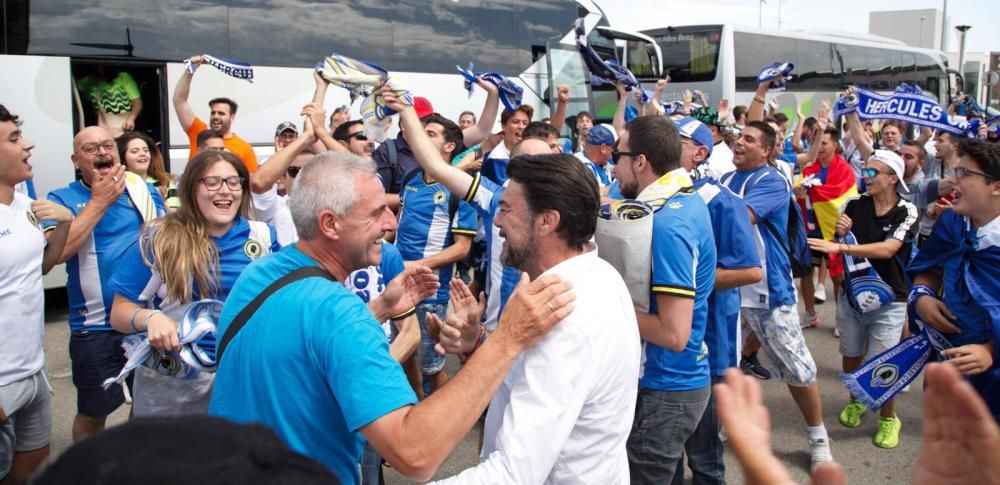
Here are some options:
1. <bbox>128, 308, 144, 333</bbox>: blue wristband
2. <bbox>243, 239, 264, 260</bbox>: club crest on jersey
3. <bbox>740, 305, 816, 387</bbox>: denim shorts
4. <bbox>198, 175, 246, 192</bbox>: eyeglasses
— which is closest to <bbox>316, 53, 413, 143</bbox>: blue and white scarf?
<bbox>198, 175, 246, 192</bbox>: eyeglasses

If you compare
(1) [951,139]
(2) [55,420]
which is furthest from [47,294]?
(1) [951,139]

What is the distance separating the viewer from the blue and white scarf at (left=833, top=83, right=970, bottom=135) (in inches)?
252

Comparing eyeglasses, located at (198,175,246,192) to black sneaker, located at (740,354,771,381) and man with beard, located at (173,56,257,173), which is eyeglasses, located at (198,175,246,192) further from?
black sneaker, located at (740,354,771,381)

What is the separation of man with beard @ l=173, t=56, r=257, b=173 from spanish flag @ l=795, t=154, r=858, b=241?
5236mm

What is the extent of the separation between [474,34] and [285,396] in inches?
400

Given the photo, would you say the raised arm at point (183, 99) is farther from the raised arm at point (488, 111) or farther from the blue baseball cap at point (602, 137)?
the blue baseball cap at point (602, 137)

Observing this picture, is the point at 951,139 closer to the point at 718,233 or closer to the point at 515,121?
the point at 515,121

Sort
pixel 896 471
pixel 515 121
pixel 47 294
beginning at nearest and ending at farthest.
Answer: pixel 896 471 → pixel 515 121 → pixel 47 294

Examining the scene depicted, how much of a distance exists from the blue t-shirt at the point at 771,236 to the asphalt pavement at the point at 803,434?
98cm

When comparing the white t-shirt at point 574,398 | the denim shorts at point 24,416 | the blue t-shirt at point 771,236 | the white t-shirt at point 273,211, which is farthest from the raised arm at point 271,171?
the white t-shirt at point 574,398

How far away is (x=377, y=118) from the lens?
4.00 meters

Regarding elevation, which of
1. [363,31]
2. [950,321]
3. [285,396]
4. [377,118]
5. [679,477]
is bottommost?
[679,477]

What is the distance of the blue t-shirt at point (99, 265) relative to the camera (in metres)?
3.95

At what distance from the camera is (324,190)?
6.80 feet
